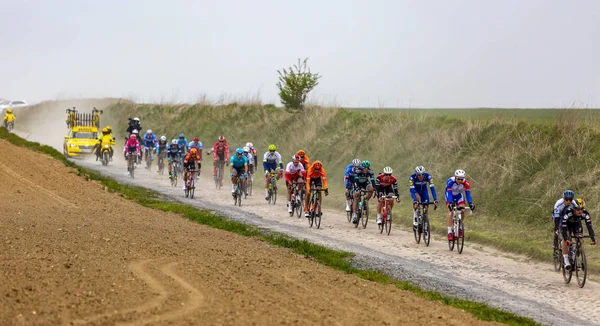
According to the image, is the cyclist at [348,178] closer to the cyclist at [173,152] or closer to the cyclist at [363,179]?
the cyclist at [363,179]

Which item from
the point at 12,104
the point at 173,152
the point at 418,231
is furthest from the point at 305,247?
the point at 12,104

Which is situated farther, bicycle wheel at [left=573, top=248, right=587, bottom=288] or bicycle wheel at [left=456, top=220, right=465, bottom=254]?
bicycle wheel at [left=456, top=220, right=465, bottom=254]

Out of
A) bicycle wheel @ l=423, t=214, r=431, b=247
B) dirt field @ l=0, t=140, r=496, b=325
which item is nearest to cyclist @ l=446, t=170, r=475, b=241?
bicycle wheel @ l=423, t=214, r=431, b=247

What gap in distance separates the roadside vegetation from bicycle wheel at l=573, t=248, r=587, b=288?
2.30 metres

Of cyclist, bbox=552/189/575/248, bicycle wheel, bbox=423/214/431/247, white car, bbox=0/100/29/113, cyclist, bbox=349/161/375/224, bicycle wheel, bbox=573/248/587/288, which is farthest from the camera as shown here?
white car, bbox=0/100/29/113

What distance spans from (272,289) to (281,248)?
20.2ft

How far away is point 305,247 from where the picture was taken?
20.8 m

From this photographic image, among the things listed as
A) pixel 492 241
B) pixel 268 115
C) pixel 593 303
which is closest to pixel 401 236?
pixel 492 241

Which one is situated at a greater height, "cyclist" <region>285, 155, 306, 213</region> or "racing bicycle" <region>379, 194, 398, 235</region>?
"cyclist" <region>285, 155, 306, 213</region>

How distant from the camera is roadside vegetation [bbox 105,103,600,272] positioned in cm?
2658

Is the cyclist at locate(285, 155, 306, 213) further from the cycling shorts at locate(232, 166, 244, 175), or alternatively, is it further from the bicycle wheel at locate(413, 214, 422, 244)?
the bicycle wheel at locate(413, 214, 422, 244)

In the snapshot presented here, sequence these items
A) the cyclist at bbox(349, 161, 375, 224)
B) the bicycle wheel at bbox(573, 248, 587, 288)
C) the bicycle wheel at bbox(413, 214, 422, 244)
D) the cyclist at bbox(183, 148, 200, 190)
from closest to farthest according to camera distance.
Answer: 1. the bicycle wheel at bbox(573, 248, 587, 288)
2. the bicycle wheel at bbox(413, 214, 422, 244)
3. the cyclist at bbox(349, 161, 375, 224)
4. the cyclist at bbox(183, 148, 200, 190)

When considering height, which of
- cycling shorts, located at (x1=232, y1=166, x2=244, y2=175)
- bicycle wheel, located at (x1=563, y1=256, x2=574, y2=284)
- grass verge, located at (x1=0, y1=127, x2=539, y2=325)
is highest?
cycling shorts, located at (x1=232, y1=166, x2=244, y2=175)

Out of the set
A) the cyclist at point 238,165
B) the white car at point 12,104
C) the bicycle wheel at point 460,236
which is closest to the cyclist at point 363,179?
the bicycle wheel at point 460,236
